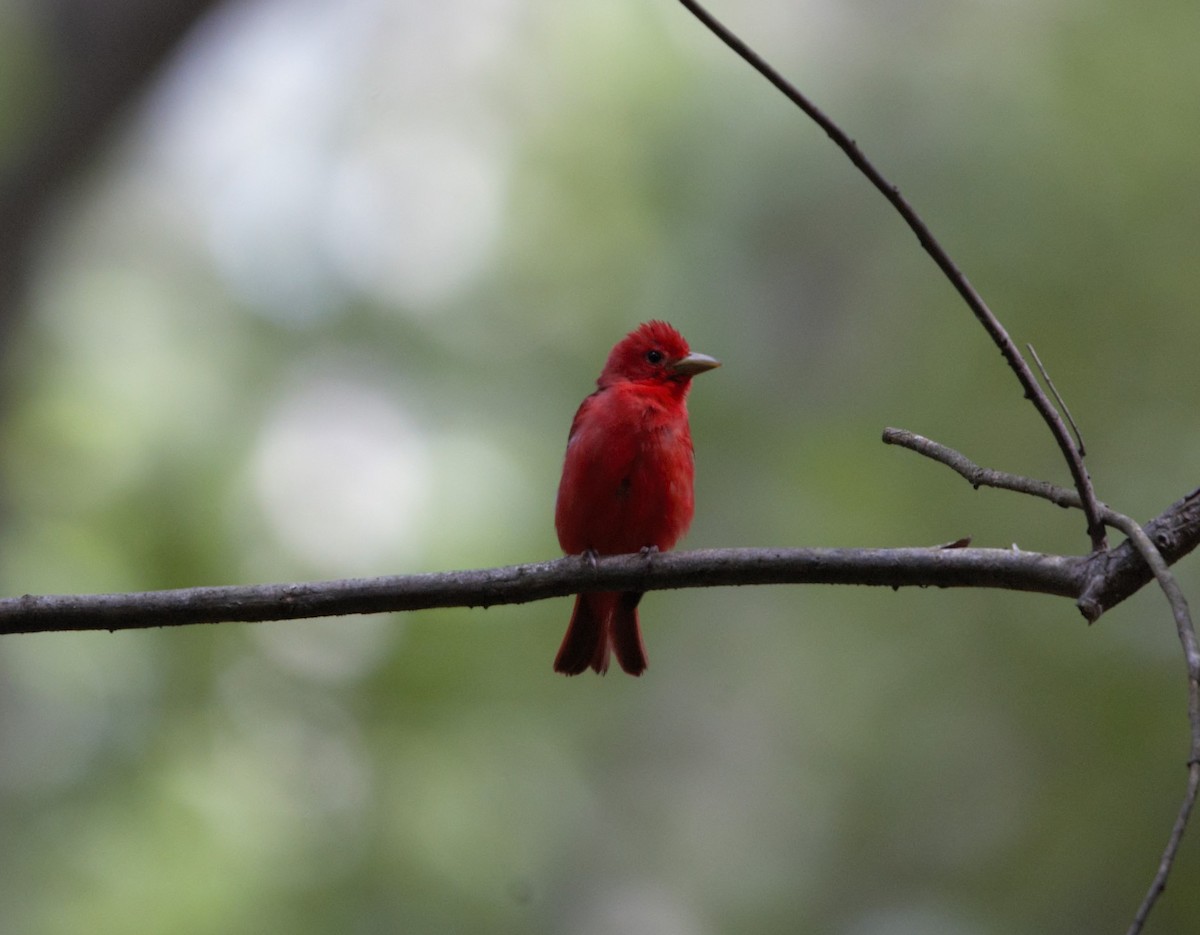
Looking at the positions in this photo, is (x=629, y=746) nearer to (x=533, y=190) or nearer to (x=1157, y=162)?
(x=533, y=190)

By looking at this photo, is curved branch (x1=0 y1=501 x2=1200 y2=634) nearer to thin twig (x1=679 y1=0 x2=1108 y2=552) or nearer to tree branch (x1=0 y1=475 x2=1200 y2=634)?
tree branch (x1=0 y1=475 x2=1200 y2=634)

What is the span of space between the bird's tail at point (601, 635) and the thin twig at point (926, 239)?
249cm

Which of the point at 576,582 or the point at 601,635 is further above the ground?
the point at 576,582

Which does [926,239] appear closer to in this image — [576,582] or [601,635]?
[576,582]

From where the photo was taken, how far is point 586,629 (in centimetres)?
Answer: 518

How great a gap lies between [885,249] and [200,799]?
534cm

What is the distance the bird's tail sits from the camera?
518 cm

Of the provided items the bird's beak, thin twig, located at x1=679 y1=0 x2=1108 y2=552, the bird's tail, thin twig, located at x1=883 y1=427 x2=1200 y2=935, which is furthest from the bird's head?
thin twig, located at x1=679 y1=0 x2=1108 y2=552

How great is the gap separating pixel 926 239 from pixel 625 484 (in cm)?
208

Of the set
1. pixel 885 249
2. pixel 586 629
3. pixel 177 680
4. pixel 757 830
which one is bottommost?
pixel 757 830

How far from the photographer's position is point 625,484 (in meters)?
4.68

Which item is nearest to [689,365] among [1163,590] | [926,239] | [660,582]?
[660,582]

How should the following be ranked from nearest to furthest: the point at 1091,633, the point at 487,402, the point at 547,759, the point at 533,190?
1. the point at 1091,633
2. the point at 547,759
3. the point at 487,402
4. the point at 533,190

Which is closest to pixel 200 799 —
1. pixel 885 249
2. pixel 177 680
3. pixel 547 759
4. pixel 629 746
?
pixel 177 680
